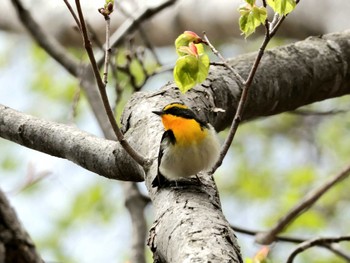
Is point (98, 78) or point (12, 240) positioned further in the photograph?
point (12, 240)

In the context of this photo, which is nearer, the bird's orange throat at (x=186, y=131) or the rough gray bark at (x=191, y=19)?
the bird's orange throat at (x=186, y=131)

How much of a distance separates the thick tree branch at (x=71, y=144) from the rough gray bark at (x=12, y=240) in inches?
10.0

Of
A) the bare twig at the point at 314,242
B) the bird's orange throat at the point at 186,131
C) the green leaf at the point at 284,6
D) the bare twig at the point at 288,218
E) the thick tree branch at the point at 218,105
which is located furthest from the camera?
the bare twig at the point at 288,218

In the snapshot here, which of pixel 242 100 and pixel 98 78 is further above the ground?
pixel 98 78

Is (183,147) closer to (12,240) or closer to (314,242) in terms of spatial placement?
(12,240)

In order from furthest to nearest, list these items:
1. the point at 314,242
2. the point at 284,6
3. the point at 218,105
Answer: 1. the point at 314,242
2. the point at 218,105
3. the point at 284,6

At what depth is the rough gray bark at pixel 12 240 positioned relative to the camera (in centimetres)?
248

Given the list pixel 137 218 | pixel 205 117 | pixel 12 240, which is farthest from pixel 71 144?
pixel 137 218

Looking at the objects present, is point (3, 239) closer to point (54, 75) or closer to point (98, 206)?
point (98, 206)

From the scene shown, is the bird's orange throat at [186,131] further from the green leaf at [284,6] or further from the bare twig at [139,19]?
the bare twig at [139,19]

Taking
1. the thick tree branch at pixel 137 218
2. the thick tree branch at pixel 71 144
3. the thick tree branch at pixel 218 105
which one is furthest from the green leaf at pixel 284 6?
the thick tree branch at pixel 137 218

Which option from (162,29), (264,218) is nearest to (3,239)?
(162,29)

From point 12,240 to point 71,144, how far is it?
16.9 inches

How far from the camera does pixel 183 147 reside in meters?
2.13
